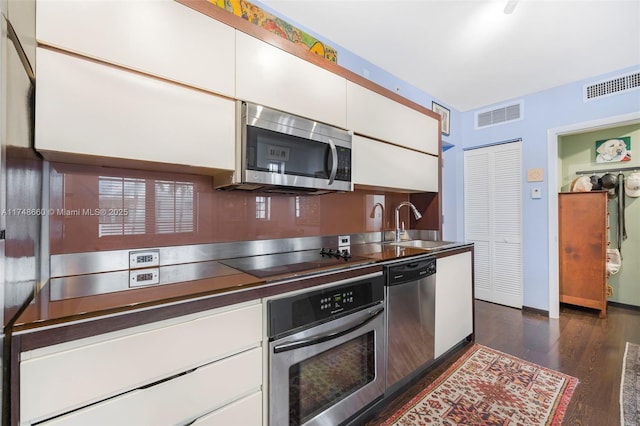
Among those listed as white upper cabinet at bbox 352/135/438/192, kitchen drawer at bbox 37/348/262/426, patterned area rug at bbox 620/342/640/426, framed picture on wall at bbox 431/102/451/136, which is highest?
framed picture on wall at bbox 431/102/451/136

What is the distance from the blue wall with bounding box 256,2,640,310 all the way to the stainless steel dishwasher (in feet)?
6.13

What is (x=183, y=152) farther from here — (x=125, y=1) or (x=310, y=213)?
(x=310, y=213)

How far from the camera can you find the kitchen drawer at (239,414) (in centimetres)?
103

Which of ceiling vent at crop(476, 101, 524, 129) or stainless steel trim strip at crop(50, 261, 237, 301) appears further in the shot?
ceiling vent at crop(476, 101, 524, 129)

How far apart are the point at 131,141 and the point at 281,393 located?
1.25 m

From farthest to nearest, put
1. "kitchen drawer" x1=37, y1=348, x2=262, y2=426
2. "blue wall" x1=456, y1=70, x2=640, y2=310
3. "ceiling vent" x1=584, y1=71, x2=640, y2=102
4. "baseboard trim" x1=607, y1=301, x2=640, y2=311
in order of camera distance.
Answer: "baseboard trim" x1=607, y1=301, x2=640, y2=311
"blue wall" x1=456, y1=70, x2=640, y2=310
"ceiling vent" x1=584, y1=71, x2=640, y2=102
"kitchen drawer" x1=37, y1=348, x2=262, y2=426

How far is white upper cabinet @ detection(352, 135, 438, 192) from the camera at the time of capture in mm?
2051

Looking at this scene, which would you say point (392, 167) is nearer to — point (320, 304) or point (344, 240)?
point (344, 240)

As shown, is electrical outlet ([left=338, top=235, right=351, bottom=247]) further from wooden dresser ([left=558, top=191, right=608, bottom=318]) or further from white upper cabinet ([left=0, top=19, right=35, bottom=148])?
wooden dresser ([left=558, top=191, right=608, bottom=318])

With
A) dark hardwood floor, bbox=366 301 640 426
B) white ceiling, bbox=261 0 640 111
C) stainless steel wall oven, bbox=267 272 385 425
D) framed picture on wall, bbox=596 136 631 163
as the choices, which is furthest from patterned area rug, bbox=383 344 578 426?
framed picture on wall, bbox=596 136 631 163

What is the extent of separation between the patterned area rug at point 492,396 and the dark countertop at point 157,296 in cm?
106

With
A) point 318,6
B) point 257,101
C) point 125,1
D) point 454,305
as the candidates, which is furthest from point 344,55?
point 454,305

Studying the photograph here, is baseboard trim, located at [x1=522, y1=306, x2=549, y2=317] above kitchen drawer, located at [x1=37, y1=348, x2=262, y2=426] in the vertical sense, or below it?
below

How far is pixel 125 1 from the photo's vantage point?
111 centimetres
